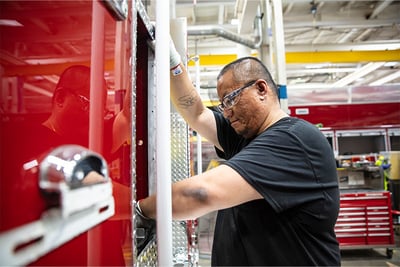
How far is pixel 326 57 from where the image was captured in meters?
6.50

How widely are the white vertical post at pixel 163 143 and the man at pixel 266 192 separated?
326 millimetres

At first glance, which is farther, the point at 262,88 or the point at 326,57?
the point at 326,57

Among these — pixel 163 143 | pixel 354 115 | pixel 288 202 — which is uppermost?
pixel 354 115

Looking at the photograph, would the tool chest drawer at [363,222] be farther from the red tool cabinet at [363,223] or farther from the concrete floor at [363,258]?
the concrete floor at [363,258]

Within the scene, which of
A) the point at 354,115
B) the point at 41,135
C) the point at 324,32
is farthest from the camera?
the point at 324,32

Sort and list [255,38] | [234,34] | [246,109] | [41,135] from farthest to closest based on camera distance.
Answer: [255,38], [234,34], [246,109], [41,135]

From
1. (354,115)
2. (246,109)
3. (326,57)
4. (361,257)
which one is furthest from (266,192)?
(326,57)

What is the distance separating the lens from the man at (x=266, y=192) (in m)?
1.03

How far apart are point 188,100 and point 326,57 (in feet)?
18.8

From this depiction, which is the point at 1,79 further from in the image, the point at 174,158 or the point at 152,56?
the point at 174,158

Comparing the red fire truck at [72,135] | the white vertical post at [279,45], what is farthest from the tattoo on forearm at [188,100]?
the white vertical post at [279,45]

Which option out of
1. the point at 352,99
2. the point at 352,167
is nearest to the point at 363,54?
the point at 352,99

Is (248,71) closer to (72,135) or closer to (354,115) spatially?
(72,135)

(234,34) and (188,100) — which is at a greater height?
(234,34)
